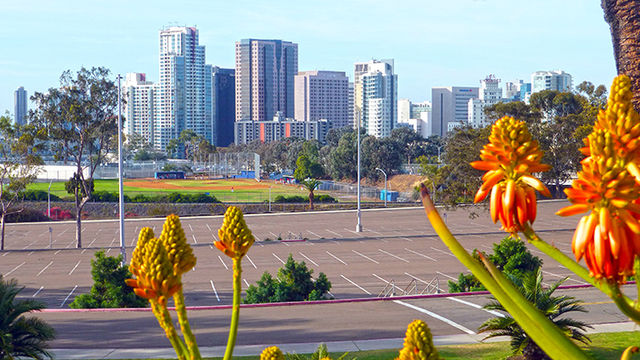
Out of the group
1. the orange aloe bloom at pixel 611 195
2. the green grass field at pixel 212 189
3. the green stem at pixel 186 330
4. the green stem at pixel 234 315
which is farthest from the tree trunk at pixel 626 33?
the green grass field at pixel 212 189

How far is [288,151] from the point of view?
144 meters

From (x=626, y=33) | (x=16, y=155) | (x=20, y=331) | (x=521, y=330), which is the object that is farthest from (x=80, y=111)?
(x=626, y=33)

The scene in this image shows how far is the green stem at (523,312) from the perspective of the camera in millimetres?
1080

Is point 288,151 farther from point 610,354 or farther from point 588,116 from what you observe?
point 610,354

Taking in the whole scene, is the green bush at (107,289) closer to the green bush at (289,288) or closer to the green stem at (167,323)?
the green bush at (289,288)

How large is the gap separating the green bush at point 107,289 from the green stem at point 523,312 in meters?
24.2

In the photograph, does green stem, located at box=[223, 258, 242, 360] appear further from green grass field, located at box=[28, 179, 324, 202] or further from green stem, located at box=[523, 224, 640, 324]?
green grass field, located at box=[28, 179, 324, 202]

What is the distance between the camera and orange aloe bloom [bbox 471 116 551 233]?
126 centimetres

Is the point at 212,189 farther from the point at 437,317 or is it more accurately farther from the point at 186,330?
the point at 186,330

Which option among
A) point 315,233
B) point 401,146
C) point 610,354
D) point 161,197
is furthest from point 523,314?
point 401,146

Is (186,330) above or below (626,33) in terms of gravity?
below

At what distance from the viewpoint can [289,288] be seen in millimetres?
25250

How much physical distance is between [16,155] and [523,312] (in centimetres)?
4738

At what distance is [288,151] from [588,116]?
3651 inches
